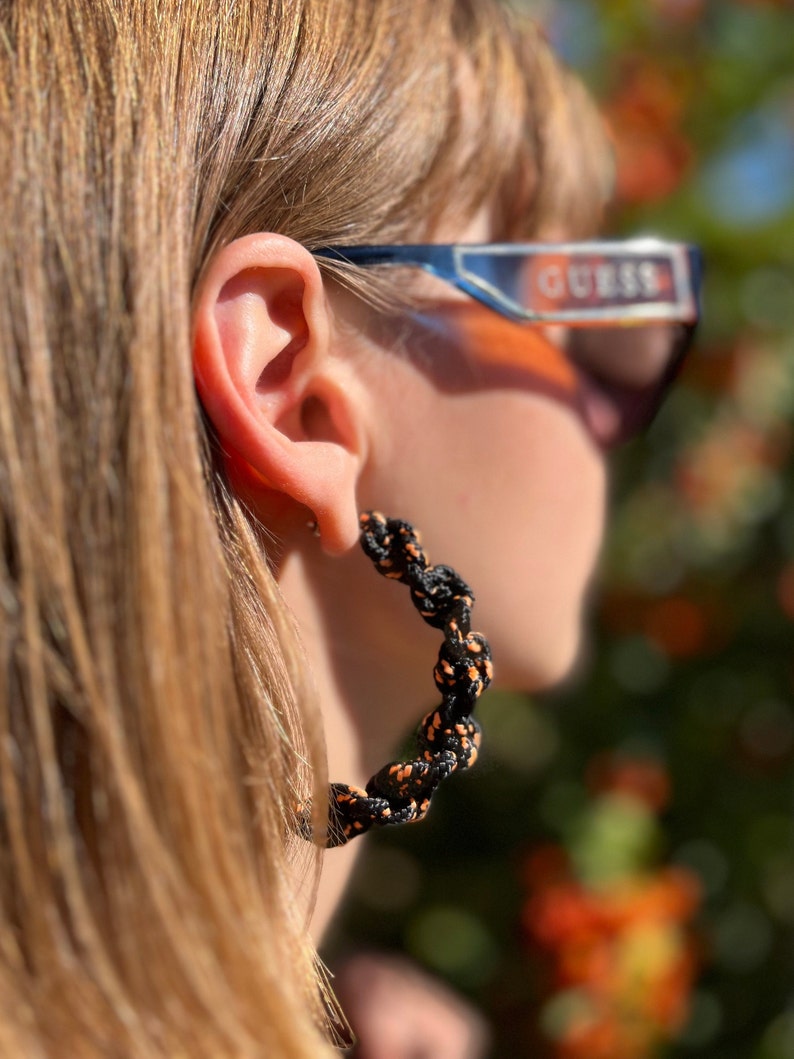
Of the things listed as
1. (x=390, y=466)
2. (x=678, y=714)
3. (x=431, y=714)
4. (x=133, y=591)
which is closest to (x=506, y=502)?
(x=390, y=466)

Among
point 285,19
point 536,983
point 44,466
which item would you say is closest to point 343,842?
point 44,466

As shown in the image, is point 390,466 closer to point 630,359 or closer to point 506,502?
point 506,502

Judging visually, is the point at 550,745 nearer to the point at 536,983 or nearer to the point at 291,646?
the point at 536,983

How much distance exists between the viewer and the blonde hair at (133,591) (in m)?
0.58

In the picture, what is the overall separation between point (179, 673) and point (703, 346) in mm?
1551

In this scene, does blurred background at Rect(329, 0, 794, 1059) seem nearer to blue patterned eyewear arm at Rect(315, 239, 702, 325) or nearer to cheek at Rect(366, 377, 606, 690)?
blue patterned eyewear arm at Rect(315, 239, 702, 325)

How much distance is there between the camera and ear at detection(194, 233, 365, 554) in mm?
733

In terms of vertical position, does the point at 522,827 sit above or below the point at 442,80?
below

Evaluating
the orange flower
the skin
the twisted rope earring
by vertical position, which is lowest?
the twisted rope earring

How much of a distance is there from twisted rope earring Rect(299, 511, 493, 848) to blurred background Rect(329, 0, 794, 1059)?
1.03 metres

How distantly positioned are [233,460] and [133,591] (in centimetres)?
22

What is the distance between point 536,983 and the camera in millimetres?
1825

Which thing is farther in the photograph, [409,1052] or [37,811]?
[409,1052]

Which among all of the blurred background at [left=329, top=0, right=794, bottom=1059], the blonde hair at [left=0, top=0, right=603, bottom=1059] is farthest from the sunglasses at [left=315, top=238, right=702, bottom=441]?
the blurred background at [left=329, top=0, right=794, bottom=1059]
